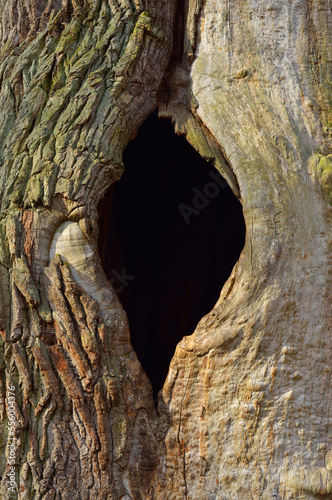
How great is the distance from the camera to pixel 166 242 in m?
4.10

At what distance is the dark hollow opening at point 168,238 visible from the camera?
388cm

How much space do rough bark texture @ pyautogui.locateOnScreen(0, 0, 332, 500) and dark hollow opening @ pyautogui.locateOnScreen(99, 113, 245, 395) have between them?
4.26ft

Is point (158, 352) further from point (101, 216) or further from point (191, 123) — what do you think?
point (191, 123)

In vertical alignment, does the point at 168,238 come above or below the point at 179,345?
above

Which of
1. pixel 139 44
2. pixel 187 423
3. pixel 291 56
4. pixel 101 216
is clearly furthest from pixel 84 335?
pixel 291 56

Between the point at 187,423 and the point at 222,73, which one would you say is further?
the point at 222,73

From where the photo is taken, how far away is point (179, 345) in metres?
2.40

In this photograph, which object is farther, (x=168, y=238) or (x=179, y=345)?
(x=168, y=238)

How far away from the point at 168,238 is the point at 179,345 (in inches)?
69.7

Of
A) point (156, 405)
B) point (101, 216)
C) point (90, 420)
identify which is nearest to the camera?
point (90, 420)

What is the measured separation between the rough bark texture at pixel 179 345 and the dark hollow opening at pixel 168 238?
1299 millimetres

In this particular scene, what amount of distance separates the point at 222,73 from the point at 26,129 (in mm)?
916

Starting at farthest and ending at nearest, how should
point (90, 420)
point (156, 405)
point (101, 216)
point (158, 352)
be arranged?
point (158, 352) → point (101, 216) → point (156, 405) → point (90, 420)

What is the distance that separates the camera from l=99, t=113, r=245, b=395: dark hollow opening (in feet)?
12.7
